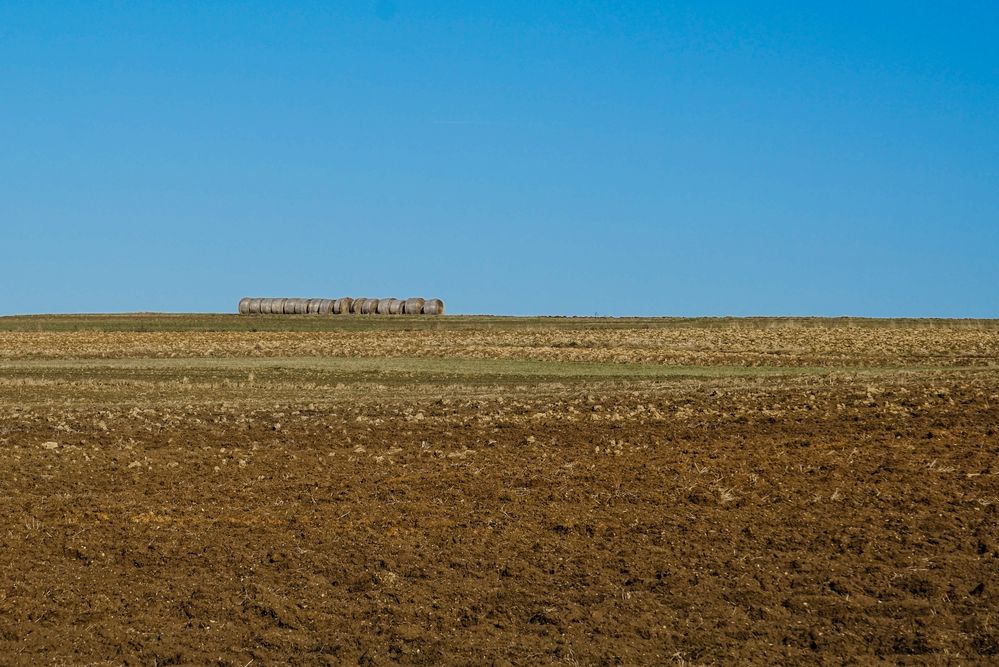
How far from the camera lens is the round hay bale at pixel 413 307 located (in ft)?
307

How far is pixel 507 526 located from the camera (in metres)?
14.4

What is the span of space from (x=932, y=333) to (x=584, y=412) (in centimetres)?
4062

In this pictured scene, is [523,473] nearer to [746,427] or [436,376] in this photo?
[746,427]

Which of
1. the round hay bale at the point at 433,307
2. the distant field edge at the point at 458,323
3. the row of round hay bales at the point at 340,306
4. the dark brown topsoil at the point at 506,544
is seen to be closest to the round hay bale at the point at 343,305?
the row of round hay bales at the point at 340,306

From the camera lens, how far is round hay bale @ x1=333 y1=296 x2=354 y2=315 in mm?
98000

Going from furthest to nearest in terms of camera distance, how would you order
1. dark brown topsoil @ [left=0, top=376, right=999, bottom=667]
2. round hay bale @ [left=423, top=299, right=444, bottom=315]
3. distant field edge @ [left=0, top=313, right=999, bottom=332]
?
round hay bale @ [left=423, top=299, right=444, bottom=315] → distant field edge @ [left=0, top=313, right=999, bottom=332] → dark brown topsoil @ [left=0, top=376, right=999, bottom=667]

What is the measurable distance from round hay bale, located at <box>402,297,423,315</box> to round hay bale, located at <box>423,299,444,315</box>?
0.37 m

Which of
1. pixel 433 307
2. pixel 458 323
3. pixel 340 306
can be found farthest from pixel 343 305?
pixel 458 323

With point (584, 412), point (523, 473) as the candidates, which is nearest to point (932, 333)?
point (584, 412)

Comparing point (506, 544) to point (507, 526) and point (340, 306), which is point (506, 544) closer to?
point (507, 526)

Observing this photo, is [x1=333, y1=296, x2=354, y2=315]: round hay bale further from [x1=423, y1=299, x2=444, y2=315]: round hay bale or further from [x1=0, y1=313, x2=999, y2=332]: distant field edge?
[x1=0, y1=313, x2=999, y2=332]: distant field edge

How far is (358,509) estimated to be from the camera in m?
15.4

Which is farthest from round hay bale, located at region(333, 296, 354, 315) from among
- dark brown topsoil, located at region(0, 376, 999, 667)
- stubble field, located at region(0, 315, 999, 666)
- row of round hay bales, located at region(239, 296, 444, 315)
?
dark brown topsoil, located at region(0, 376, 999, 667)

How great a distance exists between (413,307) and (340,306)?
746cm
